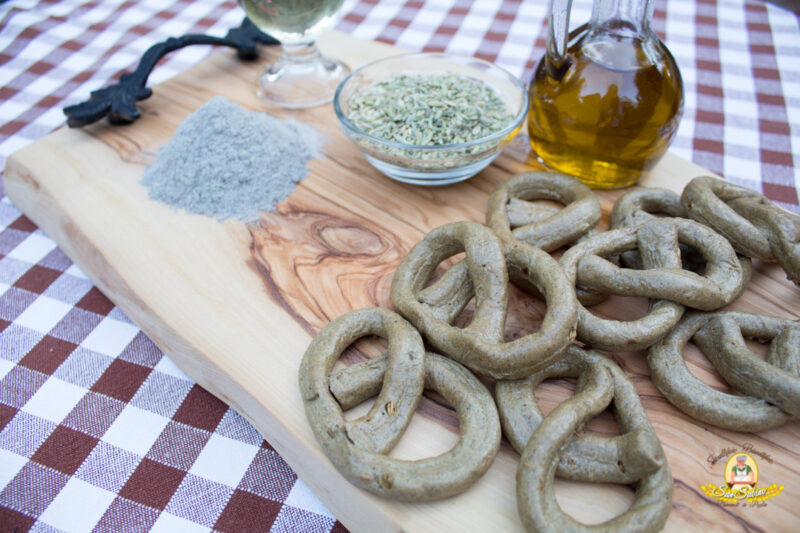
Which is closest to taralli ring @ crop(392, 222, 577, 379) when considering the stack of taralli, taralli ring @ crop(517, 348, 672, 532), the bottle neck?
the stack of taralli

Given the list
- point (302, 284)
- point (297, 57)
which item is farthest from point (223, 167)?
point (297, 57)

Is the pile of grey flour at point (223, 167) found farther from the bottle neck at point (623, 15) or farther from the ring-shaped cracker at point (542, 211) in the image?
the bottle neck at point (623, 15)

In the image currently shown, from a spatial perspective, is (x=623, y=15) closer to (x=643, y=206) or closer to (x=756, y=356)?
(x=643, y=206)

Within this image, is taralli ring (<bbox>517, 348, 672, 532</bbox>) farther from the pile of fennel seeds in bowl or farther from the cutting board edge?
the pile of fennel seeds in bowl

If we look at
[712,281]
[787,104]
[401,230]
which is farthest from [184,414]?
[787,104]

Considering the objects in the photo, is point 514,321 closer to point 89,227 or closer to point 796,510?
point 796,510

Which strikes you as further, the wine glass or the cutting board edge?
the wine glass
